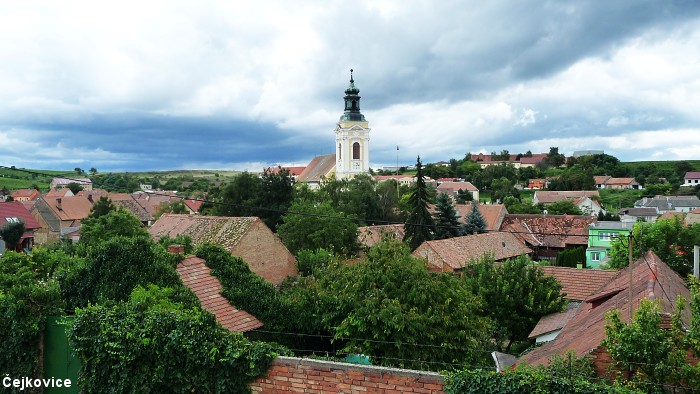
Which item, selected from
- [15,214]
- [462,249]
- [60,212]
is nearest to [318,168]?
[60,212]

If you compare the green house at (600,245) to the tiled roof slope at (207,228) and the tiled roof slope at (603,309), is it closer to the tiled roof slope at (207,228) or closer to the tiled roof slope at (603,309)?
the tiled roof slope at (207,228)

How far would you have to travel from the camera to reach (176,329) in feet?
35.2

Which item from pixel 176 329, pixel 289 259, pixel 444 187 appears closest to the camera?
pixel 176 329

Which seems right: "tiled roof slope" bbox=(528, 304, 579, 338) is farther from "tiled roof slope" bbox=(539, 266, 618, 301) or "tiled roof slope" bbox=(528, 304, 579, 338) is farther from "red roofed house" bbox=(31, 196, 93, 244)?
"red roofed house" bbox=(31, 196, 93, 244)

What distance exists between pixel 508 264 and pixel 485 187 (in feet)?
356

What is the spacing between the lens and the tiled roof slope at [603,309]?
11.8 metres

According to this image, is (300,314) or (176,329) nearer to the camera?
(176,329)

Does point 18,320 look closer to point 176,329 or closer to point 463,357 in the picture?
point 176,329

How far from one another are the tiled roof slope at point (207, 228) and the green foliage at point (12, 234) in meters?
14.1

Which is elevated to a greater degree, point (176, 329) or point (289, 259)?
point (176, 329)

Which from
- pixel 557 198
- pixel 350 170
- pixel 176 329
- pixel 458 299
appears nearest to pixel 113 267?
pixel 176 329

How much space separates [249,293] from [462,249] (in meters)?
25.7

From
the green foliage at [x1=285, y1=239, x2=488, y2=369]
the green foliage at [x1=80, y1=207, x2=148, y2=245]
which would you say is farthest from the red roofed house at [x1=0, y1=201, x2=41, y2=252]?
the green foliage at [x1=285, y1=239, x2=488, y2=369]

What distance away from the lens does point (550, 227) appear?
5738 centimetres
